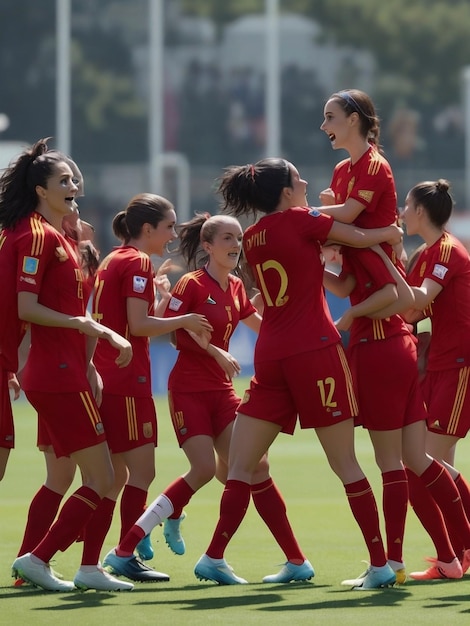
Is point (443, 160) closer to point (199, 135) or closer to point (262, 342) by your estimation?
point (199, 135)

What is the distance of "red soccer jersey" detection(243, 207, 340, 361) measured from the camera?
22.5 feet

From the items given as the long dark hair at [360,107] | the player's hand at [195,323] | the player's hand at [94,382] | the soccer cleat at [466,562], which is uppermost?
the long dark hair at [360,107]

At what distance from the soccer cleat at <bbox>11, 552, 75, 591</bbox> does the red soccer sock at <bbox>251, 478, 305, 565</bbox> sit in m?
1.18

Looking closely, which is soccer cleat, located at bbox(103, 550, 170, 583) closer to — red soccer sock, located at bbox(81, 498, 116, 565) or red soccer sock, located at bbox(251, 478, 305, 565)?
red soccer sock, located at bbox(81, 498, 116, 565)

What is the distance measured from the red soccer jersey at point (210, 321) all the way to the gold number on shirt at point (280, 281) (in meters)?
0.95

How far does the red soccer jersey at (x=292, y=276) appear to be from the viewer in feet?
22.5

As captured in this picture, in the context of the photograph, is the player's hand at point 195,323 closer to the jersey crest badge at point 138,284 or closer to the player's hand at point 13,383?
the jersey crest badge at point 138,284

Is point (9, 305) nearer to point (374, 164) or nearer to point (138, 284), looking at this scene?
point (138, 284)

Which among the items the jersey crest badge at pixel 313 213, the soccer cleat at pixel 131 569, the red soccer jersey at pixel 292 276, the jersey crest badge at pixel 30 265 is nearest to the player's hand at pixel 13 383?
the jersey crest badge at pixel 30 265

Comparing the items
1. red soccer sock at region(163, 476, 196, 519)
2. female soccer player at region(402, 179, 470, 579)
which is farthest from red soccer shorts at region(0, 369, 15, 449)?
female soccer player at region(402, 179, 470, 579)

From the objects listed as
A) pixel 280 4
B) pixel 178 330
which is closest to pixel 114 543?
pixel 178 330

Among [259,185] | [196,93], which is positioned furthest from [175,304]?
[196,93]

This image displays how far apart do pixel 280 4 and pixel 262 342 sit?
44728 mm

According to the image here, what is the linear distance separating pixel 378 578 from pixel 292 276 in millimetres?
1533
